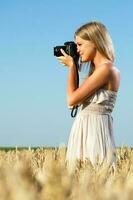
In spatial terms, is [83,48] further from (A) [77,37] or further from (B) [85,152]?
(B) [85,152]

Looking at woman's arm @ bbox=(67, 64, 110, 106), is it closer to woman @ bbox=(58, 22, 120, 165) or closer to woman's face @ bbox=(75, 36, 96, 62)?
woman @ bbox=(58, 22, 120, 165)

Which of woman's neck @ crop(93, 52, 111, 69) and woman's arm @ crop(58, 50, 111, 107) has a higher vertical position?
woman's neck @ crop(93, 52, 111, 69)

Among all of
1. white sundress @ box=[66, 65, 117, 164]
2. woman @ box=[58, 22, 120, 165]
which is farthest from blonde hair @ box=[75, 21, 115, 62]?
white sundress @ box=[66, 65, 117, 164]

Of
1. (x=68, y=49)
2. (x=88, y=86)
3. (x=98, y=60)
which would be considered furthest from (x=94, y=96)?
(x=68, y=49)

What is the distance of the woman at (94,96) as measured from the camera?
3.55 m

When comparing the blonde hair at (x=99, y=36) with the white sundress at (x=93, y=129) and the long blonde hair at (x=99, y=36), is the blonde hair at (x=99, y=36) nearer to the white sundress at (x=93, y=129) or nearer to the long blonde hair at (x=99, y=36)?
the long blonde hair at (x=99, y=36)

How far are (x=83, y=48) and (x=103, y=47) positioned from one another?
13cm

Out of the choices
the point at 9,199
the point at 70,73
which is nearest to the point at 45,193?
the point at 9,199

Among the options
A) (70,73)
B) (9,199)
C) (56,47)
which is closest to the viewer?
(9,199)

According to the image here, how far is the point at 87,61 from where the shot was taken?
3.63 meters

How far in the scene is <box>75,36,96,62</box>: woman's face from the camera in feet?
11.8

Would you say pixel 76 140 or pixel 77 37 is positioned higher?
pixel 77 37

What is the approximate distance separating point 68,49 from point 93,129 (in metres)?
0.56

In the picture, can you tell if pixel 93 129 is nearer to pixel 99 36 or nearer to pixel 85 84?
pixel 85 84
